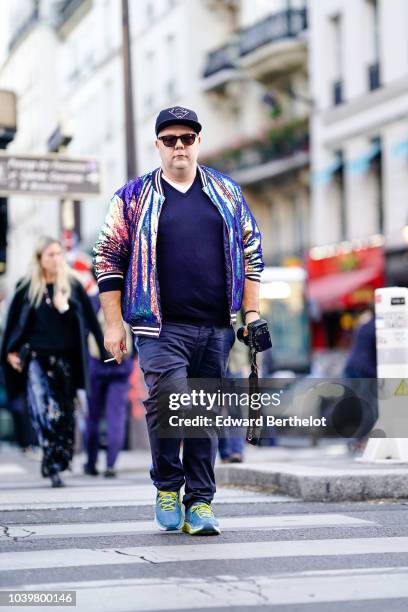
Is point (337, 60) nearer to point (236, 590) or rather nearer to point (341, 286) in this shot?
point (341, 286)

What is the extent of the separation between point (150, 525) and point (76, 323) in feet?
12.2

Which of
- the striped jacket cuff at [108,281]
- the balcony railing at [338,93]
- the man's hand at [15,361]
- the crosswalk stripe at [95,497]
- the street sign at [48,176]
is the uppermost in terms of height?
the balcony railing at [338,93]

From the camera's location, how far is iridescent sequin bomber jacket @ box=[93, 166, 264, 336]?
260 inches

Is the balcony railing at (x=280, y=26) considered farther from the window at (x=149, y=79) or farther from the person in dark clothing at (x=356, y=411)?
the person in dark clothing at (x=356, y=411)

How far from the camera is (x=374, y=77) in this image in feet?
110

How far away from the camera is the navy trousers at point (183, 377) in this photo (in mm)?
6582

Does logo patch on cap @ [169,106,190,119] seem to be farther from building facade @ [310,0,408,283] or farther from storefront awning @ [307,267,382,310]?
storefront awning @ [307,267,382,310]

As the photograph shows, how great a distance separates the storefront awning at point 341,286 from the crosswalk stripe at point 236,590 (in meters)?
25.6

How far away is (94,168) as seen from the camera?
16703 mm

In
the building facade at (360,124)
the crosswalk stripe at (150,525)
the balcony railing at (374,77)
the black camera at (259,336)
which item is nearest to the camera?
the black camera at (259,336)

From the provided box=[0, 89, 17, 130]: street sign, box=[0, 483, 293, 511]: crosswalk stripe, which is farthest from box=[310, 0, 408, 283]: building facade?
box=[0, 483, 293, 511]: crosswalk stripe

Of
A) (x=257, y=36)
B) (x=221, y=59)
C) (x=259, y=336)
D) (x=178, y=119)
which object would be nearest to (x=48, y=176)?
(x=178, y=119)

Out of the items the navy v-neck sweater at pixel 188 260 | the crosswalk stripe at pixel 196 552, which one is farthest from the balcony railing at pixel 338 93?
the crosswalk stripe at pixel 196 552

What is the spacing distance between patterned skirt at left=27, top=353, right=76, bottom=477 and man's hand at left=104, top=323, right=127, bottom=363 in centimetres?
385
